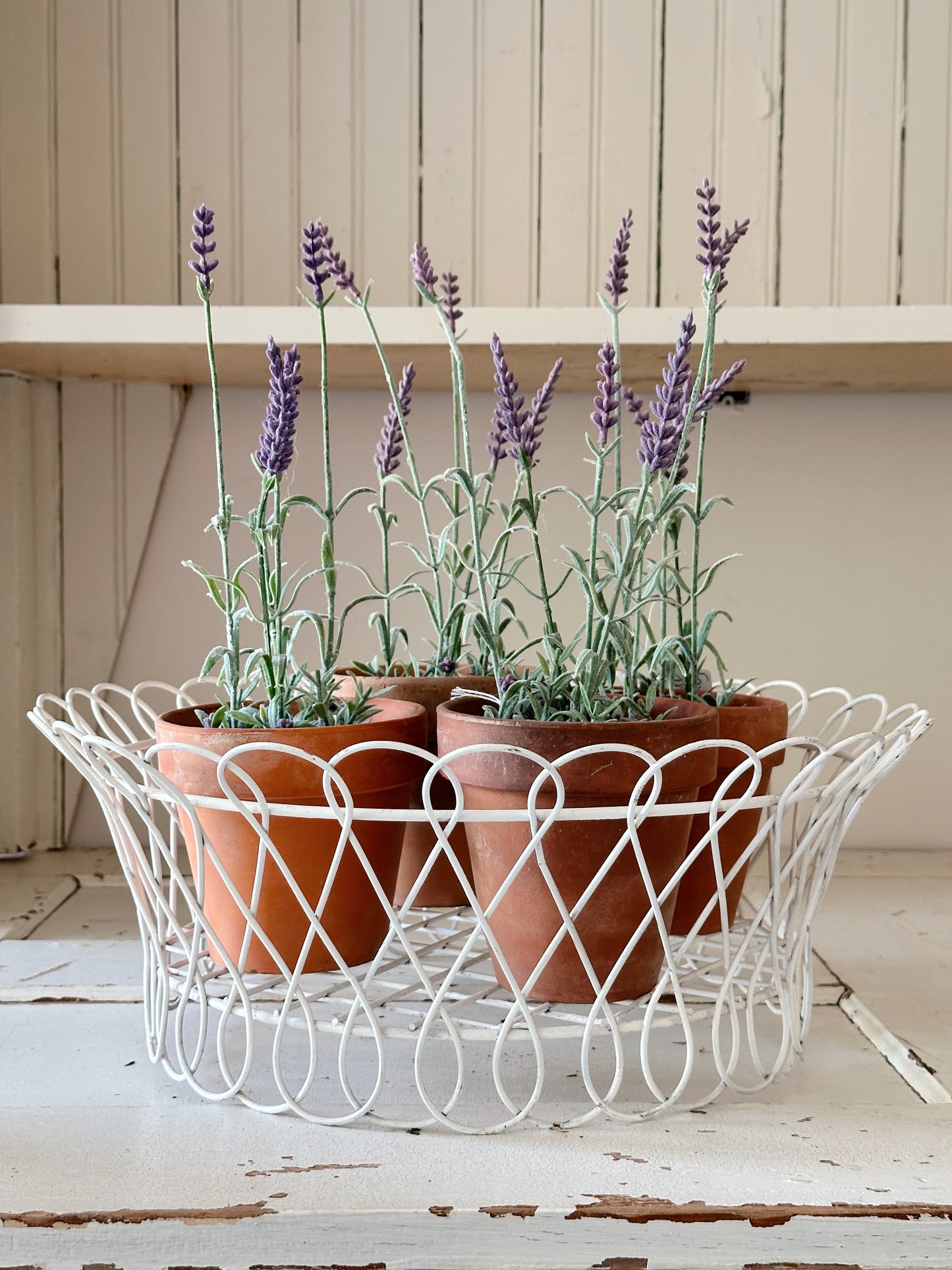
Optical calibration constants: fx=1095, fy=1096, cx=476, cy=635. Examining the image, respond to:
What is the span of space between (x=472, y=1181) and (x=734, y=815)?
277 millimetres

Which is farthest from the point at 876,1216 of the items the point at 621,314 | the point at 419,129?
the point at 419,129

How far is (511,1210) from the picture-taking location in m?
0.44

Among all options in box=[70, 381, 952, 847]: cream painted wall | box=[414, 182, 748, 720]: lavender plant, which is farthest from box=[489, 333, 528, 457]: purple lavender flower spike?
box=[70, 381, 952, 847]: cream painted wall

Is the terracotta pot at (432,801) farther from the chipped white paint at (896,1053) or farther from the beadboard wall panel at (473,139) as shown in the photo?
the beadboard wall panel at (473,139)

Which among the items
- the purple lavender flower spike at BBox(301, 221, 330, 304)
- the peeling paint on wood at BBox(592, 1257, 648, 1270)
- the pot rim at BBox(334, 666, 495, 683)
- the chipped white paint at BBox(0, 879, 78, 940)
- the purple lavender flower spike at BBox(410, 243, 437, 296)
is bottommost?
the chipped white paint at BBox(0, 879, 78, 940)

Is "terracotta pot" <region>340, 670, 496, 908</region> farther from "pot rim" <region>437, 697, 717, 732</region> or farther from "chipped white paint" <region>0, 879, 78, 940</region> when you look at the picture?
"chipped white paint" <region>0, 879, 78, 940</region>

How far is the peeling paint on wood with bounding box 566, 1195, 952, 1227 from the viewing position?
17.1 inches

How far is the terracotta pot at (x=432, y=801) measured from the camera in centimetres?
65

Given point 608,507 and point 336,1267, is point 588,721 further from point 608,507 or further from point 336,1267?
point 336,1267

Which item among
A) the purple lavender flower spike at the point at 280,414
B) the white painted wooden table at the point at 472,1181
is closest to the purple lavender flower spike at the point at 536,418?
the purple lavender flower spike at the point at 280,414

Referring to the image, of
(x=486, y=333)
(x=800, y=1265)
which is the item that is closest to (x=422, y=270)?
(x=486, y=333)

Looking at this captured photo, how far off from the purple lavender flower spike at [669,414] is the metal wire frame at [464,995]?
14 cm

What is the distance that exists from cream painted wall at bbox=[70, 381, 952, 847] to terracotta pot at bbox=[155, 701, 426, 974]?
0.54 metres

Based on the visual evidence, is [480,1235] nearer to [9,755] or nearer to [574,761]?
[574,761]
